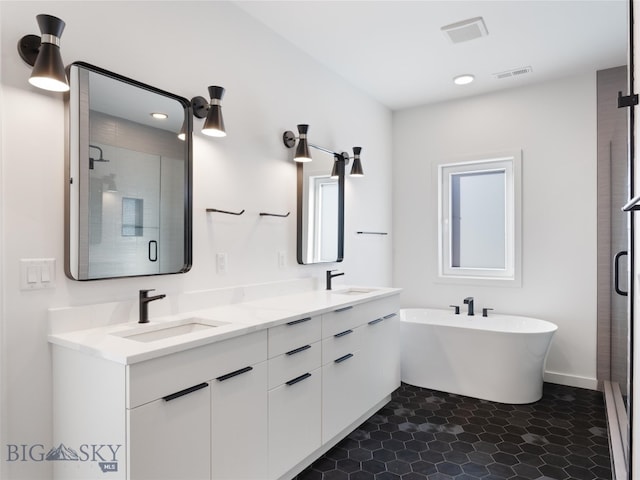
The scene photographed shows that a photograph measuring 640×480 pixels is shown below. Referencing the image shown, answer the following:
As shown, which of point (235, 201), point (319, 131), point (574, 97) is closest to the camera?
point (235, 201)

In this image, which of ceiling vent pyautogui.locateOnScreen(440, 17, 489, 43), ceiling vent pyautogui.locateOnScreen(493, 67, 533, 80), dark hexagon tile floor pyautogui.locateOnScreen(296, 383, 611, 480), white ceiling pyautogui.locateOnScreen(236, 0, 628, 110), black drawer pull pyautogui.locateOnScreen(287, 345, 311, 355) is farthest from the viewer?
ceiling vent pyautogui.locateOnScreen(493, 67, 533, 80)

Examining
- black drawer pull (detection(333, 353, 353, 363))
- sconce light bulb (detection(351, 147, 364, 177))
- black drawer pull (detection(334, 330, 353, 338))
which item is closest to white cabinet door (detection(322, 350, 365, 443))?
black drawer pull (detection(333, 353, 353, 363))

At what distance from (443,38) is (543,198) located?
171cm

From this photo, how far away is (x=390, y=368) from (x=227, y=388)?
1.64 metres

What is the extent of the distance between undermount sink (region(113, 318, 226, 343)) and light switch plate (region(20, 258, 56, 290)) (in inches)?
13.1

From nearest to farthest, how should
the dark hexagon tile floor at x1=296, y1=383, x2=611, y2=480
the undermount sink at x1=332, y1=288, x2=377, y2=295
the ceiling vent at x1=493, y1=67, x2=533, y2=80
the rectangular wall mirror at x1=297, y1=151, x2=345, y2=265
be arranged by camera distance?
the dark hexagon tile floor at x1=296, y1=383, x2=611, y2=480 → the rectangular wall mirror at x1=297, y1=151, x2=345, y2=265 → the undermount sink at x1=332, y1=288, x2=377, y2=295 → the ceiling vent at x1=493, y1=67, x2=533, y2=80

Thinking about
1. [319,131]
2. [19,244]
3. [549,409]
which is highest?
[319,131]

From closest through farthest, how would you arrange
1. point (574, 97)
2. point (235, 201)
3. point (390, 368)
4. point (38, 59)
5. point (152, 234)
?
point (38, 59)
point (152, 234)
point (235, 201)
point (390, 368)
point (574, 97)

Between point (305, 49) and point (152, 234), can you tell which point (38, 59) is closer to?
point (152, 234)

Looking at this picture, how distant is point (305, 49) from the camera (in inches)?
121

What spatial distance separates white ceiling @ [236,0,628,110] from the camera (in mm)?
2545

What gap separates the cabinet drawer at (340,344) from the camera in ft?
7.65

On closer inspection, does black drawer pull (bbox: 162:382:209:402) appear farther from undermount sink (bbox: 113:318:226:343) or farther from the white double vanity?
undermount sink (bbox: 113:318:226:343)

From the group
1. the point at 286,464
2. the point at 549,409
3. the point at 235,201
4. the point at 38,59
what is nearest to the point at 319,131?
the point at 235,201
